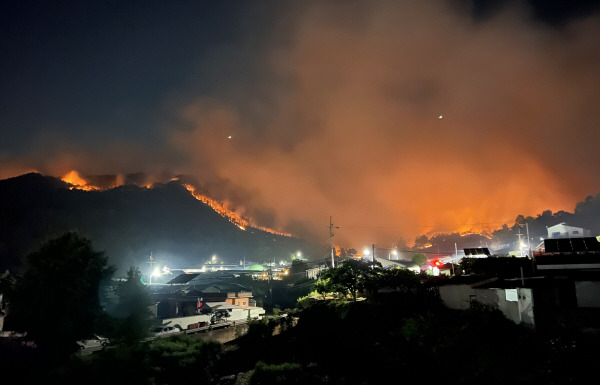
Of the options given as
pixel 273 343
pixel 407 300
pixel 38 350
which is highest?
pixel 407 300

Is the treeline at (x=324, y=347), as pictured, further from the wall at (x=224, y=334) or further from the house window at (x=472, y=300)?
the wall at (x=224, y=334)

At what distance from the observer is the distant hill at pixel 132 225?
302 ft

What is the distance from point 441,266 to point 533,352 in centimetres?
3368

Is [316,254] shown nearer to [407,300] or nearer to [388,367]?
[407,300]

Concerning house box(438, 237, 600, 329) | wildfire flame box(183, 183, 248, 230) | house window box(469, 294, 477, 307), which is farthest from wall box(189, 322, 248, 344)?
wildfire flame box(183, 183, 248, 230)

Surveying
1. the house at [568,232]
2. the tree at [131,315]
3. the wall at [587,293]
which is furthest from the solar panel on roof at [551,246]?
the house at [568,232]

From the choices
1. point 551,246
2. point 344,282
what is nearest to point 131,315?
point 344,282

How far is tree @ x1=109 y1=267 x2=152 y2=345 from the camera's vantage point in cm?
2802

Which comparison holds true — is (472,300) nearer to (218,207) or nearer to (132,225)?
(132,225)

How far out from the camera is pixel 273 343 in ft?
115

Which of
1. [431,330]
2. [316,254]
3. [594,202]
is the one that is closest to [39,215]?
[316,254]

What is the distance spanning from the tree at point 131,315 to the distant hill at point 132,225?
4938 cm

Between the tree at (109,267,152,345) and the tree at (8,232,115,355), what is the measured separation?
3504mm

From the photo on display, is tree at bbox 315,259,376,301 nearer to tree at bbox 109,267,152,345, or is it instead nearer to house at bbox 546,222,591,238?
tree at bbox 109,267,152,345
